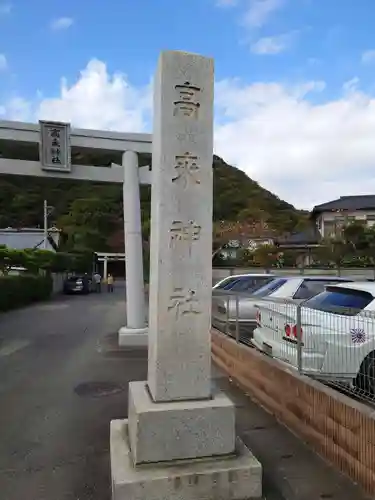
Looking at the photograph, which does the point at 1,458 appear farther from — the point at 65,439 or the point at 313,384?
the point at 313,384

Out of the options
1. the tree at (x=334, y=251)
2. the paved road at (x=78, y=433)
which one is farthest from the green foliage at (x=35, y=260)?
the tree at (x=334, y=251)

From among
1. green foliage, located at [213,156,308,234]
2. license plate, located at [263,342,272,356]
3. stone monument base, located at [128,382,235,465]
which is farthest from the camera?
green foliage, located at [213,156,308,234]

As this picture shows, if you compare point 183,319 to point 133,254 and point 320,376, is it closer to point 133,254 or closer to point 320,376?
point 320,376

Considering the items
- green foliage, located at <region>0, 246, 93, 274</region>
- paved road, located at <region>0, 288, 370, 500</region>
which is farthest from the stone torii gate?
green foliage, located at <region>0, 246, 93, 274</region>

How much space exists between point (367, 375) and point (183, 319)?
1943 mm

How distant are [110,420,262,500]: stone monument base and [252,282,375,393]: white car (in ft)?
5.05

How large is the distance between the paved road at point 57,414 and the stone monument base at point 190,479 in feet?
1.72

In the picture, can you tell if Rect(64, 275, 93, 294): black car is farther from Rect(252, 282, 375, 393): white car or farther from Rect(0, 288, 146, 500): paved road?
Rect(252, 282, 375, 393): white car

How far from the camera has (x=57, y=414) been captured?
18.9 ft

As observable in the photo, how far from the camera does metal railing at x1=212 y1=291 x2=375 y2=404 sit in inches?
181

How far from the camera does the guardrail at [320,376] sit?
3.79 meters

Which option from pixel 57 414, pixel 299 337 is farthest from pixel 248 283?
pixel 57 414

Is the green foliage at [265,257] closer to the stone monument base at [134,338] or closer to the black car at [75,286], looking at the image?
the black car at [75,286]

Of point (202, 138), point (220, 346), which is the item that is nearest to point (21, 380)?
point (220, 346)
